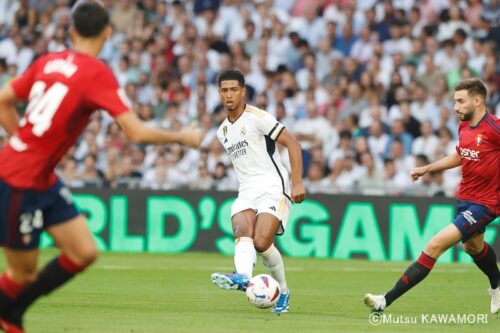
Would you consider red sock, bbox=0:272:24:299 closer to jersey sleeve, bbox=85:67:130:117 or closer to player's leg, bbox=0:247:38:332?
player's leg, bbox=0:247:38:332

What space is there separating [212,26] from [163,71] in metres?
1.75

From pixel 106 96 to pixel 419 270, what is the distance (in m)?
4.41

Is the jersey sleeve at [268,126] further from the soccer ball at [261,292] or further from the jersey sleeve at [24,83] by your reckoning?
the jersey sleeve at [24,83]

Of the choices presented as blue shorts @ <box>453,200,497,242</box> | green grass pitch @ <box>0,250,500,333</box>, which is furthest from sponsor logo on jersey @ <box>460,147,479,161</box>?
green grass pitch @ <box>0,250,500,333</box>

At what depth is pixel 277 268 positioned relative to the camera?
1159 cm

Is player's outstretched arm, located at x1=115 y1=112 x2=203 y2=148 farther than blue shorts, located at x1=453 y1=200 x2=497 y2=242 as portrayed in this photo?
No

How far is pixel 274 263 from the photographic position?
37.9ft

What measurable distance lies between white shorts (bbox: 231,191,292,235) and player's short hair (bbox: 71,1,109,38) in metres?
4.01

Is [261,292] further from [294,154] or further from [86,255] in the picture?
[86,255]

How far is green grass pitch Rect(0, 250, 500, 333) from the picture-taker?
32.4 ft

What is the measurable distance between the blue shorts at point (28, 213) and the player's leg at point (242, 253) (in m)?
2.57

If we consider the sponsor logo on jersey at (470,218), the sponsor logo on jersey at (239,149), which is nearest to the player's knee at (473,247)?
the sponsor logo on jersey at (470,218)

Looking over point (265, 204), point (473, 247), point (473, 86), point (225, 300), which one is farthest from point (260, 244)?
point (473, 86)

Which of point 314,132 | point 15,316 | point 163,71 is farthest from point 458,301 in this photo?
point 163,71
